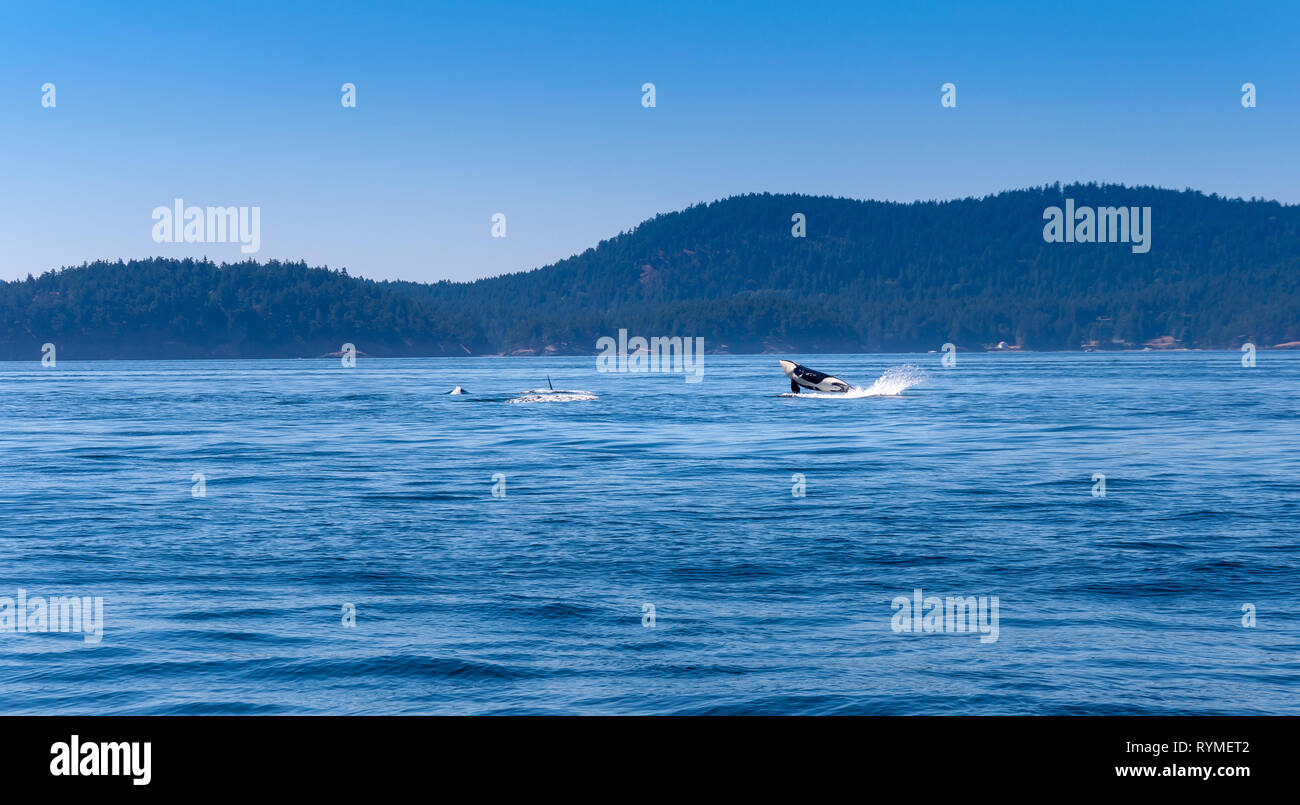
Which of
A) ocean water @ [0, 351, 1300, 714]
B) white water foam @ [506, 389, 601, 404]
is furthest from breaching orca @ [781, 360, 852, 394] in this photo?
ocean water @ [0, 351, 1300, 714]

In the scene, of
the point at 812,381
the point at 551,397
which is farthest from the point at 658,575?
the point at 551,397

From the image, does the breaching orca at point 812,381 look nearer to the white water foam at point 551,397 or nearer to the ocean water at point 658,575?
the white water foam at point 551,397

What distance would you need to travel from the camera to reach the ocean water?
1191 centimetres

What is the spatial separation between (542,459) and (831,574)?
20720 millimetres

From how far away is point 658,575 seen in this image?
59.1 feet

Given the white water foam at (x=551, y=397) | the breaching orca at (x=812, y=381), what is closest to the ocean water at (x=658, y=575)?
the white water foam at (x=551, y=397)

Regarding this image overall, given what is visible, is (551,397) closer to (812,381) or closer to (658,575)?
(812,381)

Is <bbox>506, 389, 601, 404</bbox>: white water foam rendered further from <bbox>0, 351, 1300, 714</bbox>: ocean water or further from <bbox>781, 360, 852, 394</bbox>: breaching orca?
<bbox>0, 351, 1300, 714</bbox>: ocean water

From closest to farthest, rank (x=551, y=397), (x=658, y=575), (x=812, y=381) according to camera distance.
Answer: (x=658, y=575) → (x=812, y=381) → (x=551, y=397)

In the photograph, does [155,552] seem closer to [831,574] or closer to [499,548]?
[499,548]

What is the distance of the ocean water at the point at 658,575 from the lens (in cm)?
1191

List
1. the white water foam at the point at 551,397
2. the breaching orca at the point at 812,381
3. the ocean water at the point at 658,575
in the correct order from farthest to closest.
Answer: the white water foam at the point at 551,397 → the breaching orca at the point at 812,381 → the ocean water at the point at 658,575

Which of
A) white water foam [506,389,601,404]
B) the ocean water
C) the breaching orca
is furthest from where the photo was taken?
white water foam [506,389,601,404]
